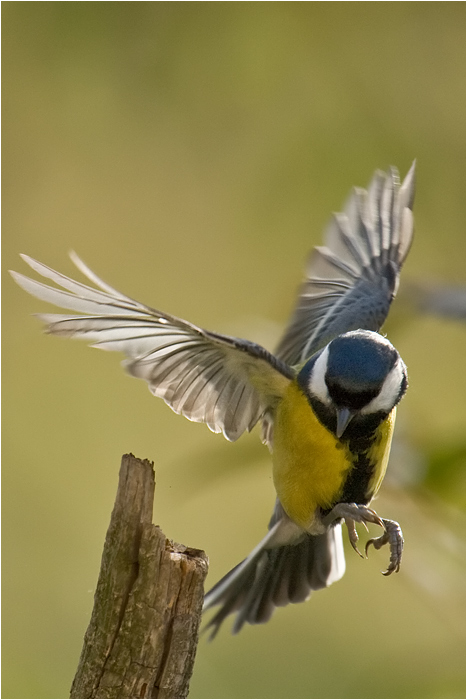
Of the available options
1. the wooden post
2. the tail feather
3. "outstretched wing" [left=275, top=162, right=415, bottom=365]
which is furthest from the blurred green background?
the wooden post

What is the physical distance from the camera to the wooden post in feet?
6.19

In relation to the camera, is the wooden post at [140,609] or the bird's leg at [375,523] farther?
the bird's leg at [375,523]

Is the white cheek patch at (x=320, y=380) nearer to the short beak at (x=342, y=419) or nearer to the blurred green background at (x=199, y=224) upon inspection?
the short beak at (x=342, y=419)

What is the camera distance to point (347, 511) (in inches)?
99.3

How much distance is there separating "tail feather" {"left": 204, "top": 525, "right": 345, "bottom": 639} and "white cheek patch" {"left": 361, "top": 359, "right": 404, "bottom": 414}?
2.27 ft

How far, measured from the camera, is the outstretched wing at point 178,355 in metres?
2.04

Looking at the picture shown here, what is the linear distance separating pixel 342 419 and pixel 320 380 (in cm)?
16

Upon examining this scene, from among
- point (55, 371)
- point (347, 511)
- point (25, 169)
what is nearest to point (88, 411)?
point (55, 371)

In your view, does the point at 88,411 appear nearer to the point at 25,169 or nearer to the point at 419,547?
the point at 25,169

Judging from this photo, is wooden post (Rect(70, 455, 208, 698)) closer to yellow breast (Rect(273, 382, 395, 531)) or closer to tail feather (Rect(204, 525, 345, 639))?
yellow breast (Rect(273, 382, 395, 531))

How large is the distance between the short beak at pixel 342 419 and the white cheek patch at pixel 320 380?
72mm

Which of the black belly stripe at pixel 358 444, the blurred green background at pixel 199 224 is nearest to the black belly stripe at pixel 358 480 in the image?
the black belly stripe at pixel 358 444

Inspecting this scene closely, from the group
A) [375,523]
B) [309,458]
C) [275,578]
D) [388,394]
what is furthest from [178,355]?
[275,578]

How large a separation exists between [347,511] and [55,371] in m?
4.31
